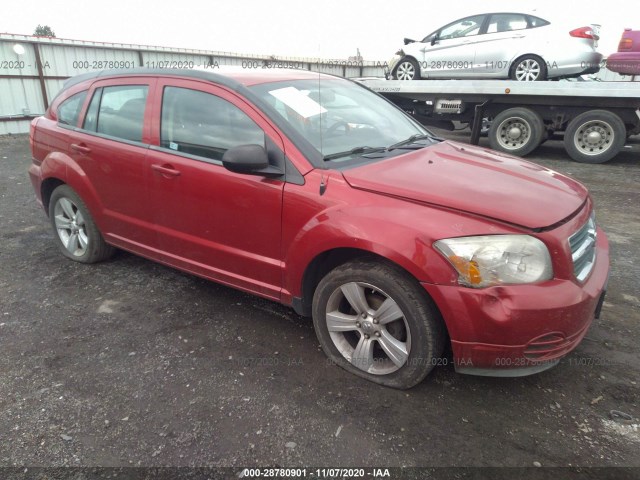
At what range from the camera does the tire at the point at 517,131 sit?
8656 millimetres

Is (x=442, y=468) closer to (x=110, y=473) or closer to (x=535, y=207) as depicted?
(x=535, y=207)

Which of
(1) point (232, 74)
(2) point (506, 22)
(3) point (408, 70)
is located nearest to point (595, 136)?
(2) point (506, 22)

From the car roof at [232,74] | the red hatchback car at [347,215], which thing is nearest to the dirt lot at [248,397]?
the red hatchback car at [347,215]

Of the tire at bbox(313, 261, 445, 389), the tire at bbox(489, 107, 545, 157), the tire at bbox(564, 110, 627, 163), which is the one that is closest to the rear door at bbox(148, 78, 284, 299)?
the tire at bbox(313, 261, 445, 389)

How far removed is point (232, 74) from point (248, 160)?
87 centimetres

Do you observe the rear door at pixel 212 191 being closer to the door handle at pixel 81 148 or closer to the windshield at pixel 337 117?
the windshield at pixel 337 117

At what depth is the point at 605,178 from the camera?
7527 millimetres

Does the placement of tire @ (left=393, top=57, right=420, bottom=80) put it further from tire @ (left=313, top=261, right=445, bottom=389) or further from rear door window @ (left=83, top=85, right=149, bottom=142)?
tire @ (left=313, top=261, right=445, bottom=389)

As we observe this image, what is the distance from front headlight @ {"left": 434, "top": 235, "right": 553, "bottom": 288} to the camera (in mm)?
2098

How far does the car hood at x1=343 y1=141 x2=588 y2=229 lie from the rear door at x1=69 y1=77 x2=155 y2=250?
168 cm

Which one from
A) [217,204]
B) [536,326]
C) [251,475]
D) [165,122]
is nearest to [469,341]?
[536,326]

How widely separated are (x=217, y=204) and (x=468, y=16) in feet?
29.9

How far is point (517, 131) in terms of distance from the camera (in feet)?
29.5

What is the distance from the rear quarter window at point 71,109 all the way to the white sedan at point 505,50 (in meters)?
8.30
